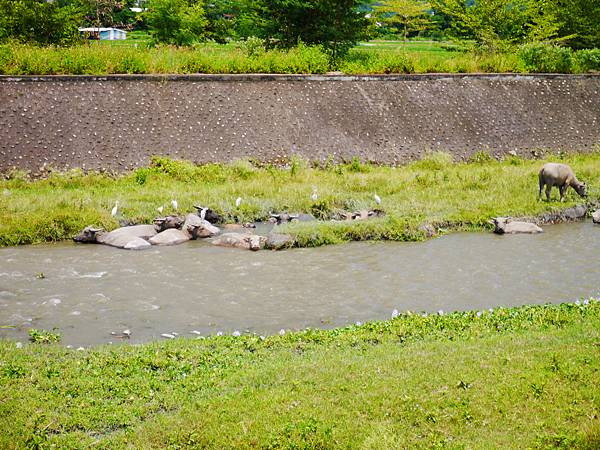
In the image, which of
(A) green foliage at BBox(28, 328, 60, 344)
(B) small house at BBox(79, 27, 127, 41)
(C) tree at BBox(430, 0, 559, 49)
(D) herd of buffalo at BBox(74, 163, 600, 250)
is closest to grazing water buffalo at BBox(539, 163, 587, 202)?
(D) herd of buffalo at BBox(74, 163, 600, 250)

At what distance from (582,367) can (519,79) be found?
21778mm

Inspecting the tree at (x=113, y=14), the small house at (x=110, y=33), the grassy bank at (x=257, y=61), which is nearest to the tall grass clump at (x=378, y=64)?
the grassy bank at (x=257, y=61)

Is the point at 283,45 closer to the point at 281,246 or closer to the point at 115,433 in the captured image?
the point at 281,246

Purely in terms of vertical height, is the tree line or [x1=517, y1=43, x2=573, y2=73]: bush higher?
the tree line

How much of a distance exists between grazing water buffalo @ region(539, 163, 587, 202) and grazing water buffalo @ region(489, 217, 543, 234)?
1644 millimetres

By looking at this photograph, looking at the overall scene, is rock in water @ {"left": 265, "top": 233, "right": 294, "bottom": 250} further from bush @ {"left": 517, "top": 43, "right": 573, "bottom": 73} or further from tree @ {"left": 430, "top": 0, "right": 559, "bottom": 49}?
tree @ {"left": 430, "top": 0, "right": 559, "bottom": 49}

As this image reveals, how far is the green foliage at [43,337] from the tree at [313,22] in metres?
21.7

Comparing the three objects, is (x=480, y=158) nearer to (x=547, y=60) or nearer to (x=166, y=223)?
(x=547, y=60)

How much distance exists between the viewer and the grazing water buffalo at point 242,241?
50.5 feet

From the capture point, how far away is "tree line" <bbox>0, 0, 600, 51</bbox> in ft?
93.2

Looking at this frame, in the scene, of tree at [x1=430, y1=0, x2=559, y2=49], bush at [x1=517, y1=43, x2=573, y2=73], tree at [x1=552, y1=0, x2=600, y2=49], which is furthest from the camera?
tree at [x1=552, y1=0, x2=600, y2=49]

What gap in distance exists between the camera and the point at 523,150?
2545 centimetres

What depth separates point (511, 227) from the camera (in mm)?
16609

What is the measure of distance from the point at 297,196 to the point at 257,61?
8.57 meters
